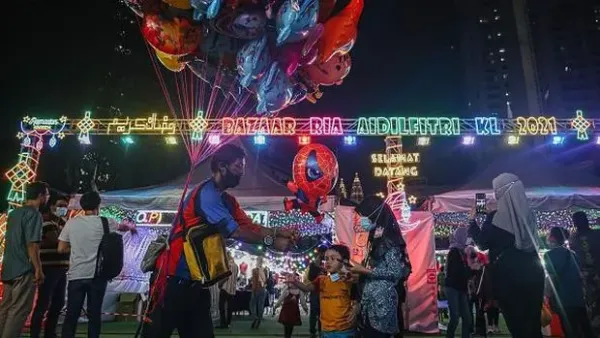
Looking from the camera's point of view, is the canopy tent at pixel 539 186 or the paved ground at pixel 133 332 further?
the canopy tent at pixel 539 186

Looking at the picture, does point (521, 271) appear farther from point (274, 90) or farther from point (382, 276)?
point (274, 90)

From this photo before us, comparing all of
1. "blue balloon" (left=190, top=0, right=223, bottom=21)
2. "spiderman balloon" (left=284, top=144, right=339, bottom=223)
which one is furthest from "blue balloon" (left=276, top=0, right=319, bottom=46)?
"spiderman balloon" (left=284, top=144, right=339, bottom=223)

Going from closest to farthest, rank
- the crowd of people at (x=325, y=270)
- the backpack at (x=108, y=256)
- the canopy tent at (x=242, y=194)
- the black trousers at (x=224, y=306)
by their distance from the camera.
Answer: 1. the crowd of people at (x=325, y=270)
2. the backpack at (x=108, y=256)
3. the black trousers at (x=224, y=306)
4. the canopy tent at (x=242, y=194)

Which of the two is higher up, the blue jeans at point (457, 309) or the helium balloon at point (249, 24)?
the helium balloon at point (249, 24)

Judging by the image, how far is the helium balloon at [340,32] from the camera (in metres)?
6.27

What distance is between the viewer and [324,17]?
650 centimetres

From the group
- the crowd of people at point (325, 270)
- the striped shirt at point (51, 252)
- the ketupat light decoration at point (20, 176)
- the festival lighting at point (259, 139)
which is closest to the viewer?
the crowd of people at point (325, 270)

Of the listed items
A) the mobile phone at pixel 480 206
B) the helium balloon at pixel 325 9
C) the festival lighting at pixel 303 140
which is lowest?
the mobile phone at pixel 480 206

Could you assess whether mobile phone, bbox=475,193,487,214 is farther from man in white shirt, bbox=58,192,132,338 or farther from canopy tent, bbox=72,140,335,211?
canopy tent, bbox=72,140,335,211

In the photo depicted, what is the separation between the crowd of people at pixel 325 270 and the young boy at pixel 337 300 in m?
0.01

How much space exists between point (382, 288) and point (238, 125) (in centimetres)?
1079

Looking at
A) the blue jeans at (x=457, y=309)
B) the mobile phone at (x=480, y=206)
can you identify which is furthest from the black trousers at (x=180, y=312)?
the blue jeans at (x=457, y=309)

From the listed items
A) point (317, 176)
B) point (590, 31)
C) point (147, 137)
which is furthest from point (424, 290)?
point (590, 31)

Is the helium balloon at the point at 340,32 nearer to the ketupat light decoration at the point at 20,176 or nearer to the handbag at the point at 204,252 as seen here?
the handbag at the point at 204,252
